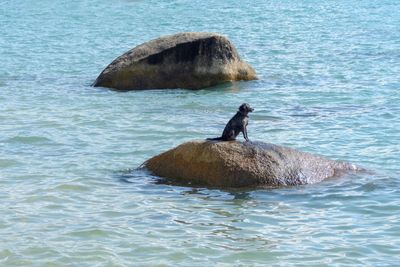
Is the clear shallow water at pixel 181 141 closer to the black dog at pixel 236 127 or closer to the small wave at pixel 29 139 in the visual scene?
the small wave at pixel 29 139

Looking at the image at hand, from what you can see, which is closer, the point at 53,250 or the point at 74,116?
the point at 53,250

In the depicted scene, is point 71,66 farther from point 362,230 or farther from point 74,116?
point 362,230

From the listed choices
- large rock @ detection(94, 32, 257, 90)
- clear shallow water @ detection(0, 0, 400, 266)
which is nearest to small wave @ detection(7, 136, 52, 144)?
clear shallow water @ detection(0, 0, 400, 266)

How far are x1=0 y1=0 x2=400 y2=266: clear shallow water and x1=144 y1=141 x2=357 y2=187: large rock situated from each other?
0.57 feet

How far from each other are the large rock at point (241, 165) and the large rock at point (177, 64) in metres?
7.64

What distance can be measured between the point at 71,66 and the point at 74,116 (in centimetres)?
734

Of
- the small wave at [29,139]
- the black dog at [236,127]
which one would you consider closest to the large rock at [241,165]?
the black dog at [236,127]

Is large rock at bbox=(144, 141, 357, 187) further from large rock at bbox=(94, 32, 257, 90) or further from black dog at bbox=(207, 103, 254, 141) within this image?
large rock at bbox=(94, 32, 257, 90)

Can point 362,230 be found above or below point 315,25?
below

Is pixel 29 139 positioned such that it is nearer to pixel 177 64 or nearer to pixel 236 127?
pixel 236 127

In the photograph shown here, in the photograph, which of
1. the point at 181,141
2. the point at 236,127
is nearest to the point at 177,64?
the point at 181,141

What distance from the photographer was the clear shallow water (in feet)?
28.9

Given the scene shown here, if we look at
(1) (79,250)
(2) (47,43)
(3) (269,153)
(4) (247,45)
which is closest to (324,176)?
(3) (269,153)

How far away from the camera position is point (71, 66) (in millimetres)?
23094
